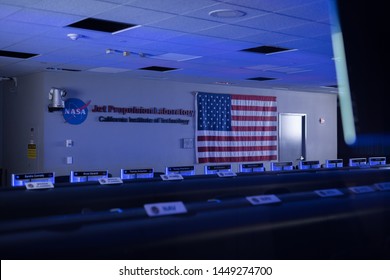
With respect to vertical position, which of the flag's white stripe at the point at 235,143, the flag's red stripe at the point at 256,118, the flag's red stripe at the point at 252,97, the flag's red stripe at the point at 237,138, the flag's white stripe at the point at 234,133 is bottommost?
the flag's white stripe at the point at 235,143

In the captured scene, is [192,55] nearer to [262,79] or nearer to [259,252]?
[262,79]

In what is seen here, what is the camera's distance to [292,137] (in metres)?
14.4

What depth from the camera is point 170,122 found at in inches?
469

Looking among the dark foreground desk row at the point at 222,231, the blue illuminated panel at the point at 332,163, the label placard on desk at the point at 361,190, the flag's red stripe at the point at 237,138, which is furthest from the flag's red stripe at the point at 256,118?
the label placard on desk at the point at 361,190

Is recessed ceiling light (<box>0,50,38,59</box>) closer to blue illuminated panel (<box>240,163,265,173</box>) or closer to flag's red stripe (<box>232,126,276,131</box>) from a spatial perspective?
blue illuminated panel (<box>240,163,265,173</box>)

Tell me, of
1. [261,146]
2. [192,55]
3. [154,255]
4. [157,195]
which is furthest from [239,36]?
[261,146]

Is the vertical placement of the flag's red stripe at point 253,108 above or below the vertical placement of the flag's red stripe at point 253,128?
above

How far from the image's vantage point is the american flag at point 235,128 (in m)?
12.5

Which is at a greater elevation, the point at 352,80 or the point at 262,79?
the point at 262,79

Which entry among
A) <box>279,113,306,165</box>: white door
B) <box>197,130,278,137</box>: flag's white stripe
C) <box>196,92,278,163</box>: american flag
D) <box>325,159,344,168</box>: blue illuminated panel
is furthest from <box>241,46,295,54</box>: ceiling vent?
<box>279,113,306,165</box>: white door

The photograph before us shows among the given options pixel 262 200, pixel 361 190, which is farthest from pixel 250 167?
pixel 262 200

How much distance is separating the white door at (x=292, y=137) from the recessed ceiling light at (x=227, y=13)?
8737mm

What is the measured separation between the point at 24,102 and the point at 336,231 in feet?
31.7

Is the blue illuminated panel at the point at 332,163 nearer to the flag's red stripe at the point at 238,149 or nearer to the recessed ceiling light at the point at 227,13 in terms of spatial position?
the flag's red stripe at the point at 238,149
